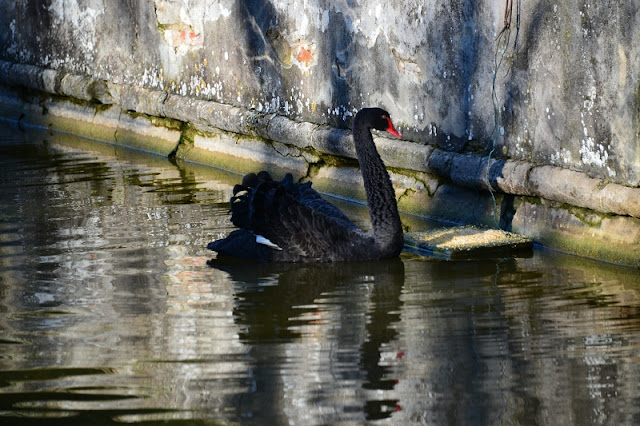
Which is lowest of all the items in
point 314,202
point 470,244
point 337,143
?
point 470,244

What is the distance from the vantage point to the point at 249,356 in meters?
5.33

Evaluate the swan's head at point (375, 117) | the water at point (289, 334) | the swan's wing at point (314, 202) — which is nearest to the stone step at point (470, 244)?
the water at point (289, 334)

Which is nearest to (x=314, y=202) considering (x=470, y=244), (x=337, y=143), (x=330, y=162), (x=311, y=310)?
(x=470, y=244)

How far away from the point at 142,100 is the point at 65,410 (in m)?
6.99

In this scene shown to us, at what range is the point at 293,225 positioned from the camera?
23.4 feet

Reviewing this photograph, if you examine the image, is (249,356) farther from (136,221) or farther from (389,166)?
(389,166)

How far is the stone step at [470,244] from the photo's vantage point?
7242mm

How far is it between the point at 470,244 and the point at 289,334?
1912mm

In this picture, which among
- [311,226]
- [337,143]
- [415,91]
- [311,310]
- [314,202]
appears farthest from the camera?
[337,143]

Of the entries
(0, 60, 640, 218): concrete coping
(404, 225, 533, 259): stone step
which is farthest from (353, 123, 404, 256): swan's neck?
(0, 60, 640, 218): concrete coping

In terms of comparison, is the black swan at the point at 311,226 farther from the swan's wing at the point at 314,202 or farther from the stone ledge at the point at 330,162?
the stone ledge at the point at 330,162

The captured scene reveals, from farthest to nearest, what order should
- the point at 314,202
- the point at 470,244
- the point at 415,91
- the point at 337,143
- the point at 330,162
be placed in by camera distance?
the point at 330,162
the point at 337,143
the point at 415,91
the point at 314,202
the point at 470,244

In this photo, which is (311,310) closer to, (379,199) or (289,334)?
(289,334)

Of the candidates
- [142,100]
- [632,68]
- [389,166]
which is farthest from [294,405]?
[142,100]
